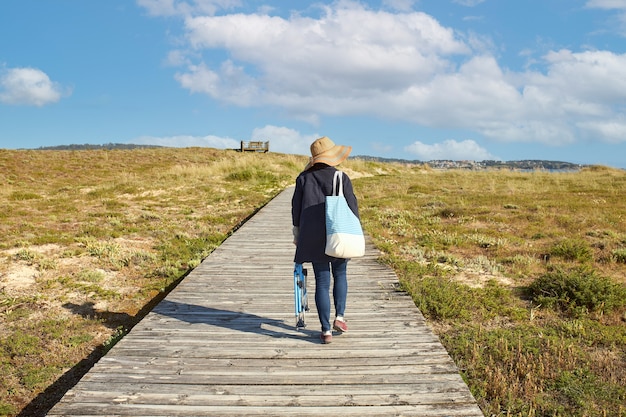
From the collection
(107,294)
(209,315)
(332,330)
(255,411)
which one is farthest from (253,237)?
(255,411)

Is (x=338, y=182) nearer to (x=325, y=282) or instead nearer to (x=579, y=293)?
(x=325, y=282)

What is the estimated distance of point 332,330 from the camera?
5023 millimetres

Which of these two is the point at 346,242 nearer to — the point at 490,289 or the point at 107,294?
the point at 490,289

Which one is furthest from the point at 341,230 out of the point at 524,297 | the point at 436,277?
the point at 524,297

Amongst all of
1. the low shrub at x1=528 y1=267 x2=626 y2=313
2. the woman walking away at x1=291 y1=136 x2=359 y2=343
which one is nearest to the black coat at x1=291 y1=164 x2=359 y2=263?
the woman walking away at x1=291 y1=136 x2=359 y2=343

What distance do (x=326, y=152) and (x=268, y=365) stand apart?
86.9 inches

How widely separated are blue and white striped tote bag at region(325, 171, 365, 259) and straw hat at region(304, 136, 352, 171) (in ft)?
1.19

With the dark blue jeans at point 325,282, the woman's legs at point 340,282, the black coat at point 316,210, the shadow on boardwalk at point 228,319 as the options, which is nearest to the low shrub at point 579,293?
→ the woman's legs at point 340,282

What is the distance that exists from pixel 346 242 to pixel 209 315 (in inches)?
98.4

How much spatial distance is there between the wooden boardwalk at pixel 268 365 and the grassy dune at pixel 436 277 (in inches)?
30.4

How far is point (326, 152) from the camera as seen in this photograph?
449 centimetres

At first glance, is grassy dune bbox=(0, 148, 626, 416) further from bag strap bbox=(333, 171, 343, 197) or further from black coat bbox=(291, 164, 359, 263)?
bag strap bbox=(333, 171, 343, 197)

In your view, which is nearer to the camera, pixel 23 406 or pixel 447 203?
pixel 23 406

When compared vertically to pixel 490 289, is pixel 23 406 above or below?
below
